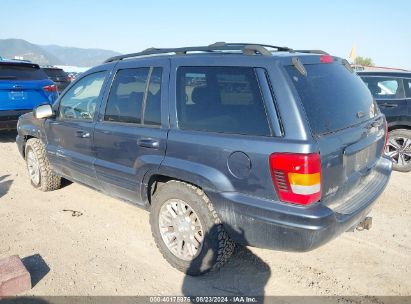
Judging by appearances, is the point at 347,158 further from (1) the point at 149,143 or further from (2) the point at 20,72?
(2) the point at 20,72

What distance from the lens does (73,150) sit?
426cm

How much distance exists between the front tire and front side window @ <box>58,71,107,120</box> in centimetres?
144

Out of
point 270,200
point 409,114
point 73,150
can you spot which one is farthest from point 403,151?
point 73,150

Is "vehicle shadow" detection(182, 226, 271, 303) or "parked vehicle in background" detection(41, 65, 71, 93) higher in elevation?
"parked vehicle in background" detection(41, 65, 71, 93)

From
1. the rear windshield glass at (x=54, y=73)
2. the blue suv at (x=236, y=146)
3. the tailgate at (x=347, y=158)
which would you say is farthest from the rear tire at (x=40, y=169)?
the rear windshield glass at (x=54, y=73)

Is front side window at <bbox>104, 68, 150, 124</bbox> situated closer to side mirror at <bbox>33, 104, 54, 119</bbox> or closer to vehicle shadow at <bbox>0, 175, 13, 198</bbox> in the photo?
side mirror at <bbox>33, 104, 54, 119</bbox>

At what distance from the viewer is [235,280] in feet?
10.3

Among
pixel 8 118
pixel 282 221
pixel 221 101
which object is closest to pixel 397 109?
pixel 221 101

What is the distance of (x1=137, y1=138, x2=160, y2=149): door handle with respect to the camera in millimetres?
3151

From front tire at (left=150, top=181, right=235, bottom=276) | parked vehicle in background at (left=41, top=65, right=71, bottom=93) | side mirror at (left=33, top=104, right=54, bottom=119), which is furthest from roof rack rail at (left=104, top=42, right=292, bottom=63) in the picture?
parked vehicle in background at (left=41, top=65, right=71, bottom=93)

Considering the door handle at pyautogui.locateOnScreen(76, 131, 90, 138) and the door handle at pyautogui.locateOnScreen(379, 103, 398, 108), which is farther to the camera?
the door handle at pyautogui.locateOnScreen(379, 103, 398, 108)

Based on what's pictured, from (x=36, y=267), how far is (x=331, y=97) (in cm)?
300

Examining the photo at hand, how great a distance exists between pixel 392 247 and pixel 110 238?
9.68 ft

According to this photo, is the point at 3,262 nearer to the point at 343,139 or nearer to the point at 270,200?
the point at 270,200
